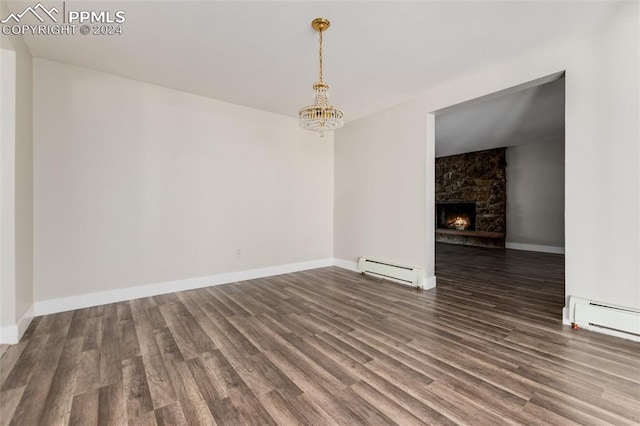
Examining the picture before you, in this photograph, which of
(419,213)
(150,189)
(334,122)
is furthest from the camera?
(419,213)

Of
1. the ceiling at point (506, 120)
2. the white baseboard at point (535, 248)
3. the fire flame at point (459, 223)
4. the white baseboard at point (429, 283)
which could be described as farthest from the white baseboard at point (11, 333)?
A: the white baseboard at point (535, 248)

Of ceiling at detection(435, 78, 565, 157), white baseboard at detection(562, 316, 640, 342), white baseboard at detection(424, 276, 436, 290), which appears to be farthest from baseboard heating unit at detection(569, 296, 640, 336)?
ceiling at detection(435, 78, 565, 157)

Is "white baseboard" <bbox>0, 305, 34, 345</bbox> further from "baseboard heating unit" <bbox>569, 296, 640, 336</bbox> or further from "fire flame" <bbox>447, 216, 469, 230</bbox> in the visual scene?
"fire flame" <bbox>447, 216, 469, 230</bbox>

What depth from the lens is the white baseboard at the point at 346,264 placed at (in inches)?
203

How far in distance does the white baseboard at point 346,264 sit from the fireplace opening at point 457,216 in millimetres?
4902

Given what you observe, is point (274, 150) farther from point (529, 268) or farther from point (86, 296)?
point (529, 268)

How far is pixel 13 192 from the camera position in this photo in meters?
2.39

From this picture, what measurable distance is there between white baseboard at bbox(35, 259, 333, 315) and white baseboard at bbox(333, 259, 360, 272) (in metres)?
0.71

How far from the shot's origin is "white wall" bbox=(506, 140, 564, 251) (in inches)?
269

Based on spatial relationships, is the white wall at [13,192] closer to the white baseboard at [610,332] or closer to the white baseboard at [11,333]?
the white baseboard at [11,333]

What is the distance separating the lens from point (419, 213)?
13.3 feet

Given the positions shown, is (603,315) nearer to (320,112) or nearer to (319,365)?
(319,365)

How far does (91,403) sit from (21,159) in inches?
93.7

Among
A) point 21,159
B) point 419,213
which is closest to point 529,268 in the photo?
point 419,213
